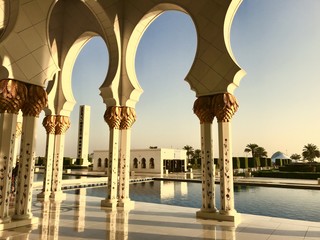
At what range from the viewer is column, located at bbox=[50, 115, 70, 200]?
9.75 meters

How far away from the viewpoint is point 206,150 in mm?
6992

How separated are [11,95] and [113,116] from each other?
3339 mm

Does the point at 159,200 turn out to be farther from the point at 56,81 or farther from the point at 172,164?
the point at 172,164

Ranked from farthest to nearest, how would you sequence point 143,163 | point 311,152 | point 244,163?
point 311,152, point 244,163, point 143,163

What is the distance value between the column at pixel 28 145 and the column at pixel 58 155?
147 inches

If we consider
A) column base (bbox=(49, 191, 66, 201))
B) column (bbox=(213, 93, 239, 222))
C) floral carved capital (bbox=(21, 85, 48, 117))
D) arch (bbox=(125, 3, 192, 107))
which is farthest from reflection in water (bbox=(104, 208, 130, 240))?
arch (bbox=(125, 3, 192, 107))

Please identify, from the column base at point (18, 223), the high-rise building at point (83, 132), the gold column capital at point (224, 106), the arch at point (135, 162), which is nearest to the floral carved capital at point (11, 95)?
the column base at point (18, 223)

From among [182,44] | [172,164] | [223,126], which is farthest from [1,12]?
[172,164]

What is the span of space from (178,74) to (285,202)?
838cm

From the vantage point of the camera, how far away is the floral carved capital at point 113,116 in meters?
8.45

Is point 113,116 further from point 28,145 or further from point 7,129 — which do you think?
point 7,129

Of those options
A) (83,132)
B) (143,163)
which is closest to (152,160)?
(143,163)

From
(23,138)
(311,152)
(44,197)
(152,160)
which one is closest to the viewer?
(23,138)

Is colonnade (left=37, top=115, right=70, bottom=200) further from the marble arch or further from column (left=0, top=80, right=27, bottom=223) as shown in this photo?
column (left=0, top=80, right=27, bottom=223)
